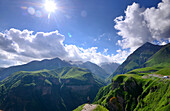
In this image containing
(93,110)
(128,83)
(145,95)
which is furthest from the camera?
(128,83)

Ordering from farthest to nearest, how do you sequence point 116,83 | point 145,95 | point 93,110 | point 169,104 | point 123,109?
point 116,83, point 123,109, point 145,95, point 93,110, point 169,104

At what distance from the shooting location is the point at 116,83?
19912cm

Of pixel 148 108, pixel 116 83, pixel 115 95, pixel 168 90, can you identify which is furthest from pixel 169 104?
pixel 116 83

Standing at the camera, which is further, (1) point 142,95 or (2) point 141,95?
(2) point 141,95

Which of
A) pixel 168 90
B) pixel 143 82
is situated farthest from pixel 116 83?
pixel 168 90

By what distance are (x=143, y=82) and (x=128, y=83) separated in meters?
23.1

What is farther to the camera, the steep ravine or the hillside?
the hillside

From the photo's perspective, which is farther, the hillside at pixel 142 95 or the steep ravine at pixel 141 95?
the hillside at pixel 142 95

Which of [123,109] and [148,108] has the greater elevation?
[148,108]

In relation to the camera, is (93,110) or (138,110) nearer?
(93,110)

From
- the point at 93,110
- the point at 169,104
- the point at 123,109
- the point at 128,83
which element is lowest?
the point at 123,109

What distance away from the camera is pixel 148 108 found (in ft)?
363

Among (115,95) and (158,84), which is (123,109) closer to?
(115,95)

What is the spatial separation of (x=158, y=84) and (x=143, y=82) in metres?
32.7
